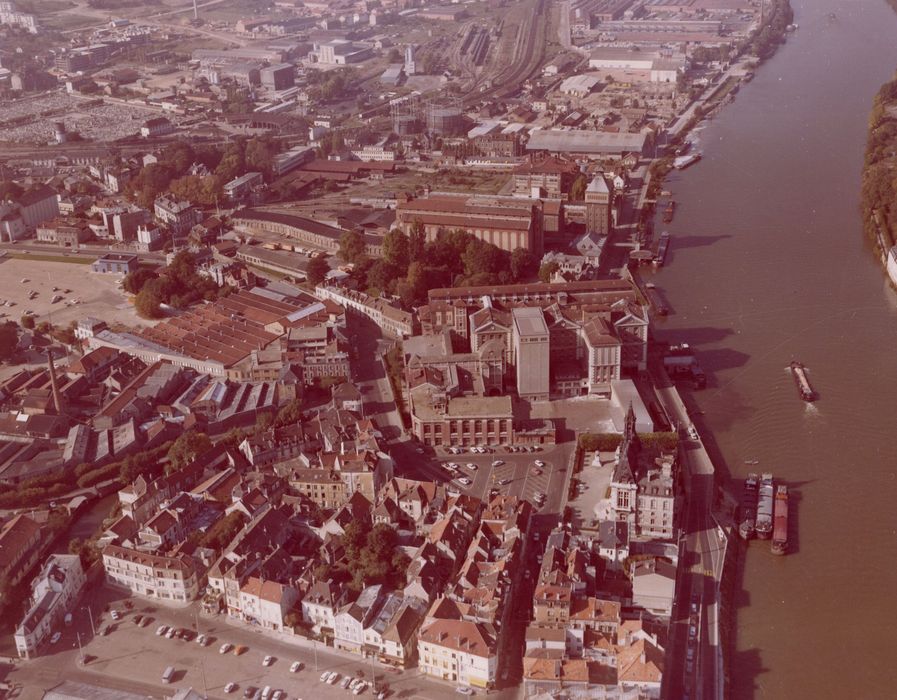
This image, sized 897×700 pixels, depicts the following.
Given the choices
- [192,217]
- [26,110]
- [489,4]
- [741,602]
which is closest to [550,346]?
[741,602]

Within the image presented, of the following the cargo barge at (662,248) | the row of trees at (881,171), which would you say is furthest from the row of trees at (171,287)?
the row of trees at (881,171)

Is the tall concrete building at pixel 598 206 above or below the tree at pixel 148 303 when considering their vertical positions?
above

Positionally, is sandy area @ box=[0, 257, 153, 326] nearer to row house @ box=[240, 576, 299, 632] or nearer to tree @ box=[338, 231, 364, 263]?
tree @ box=[338, 231, 364, 263]

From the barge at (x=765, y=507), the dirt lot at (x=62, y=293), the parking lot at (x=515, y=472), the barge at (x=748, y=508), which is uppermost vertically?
the dirt lot at (x=62, y=293)

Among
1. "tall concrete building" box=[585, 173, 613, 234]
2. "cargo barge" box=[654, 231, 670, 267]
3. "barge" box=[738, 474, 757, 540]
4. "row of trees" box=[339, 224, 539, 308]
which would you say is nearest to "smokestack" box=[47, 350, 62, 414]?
"row of trees" box=[339, 224, 539, 308]

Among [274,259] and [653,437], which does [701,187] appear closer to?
[274,259]

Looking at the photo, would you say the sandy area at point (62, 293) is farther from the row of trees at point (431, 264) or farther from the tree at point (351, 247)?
the row of trees at point (431, 264)

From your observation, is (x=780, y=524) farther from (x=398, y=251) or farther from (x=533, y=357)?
(x=398, y=251)
